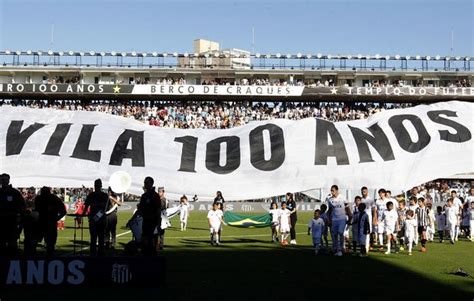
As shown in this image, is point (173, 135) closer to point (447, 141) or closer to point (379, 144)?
point (379, 144)

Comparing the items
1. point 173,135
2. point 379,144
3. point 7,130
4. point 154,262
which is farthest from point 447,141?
point 7,130

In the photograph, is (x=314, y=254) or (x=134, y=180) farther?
(x=314, y=254)

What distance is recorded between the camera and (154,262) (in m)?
12.5

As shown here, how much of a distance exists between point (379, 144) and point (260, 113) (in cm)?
4789

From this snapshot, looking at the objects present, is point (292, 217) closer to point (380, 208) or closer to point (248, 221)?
point (380, 208)

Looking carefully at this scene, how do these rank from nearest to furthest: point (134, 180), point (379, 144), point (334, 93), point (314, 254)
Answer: point (134, 180) → point (379, 144) → point (314, 254) → point (334, 93)

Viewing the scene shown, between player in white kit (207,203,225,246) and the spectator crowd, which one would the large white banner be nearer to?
player in white kit (207,203,225,246)

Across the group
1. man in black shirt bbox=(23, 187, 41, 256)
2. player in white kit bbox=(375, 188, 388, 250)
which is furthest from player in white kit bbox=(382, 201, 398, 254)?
man in black shirt bbox=(23, 187, 41, 256)

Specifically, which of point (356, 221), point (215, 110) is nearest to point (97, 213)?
point (356, 221)

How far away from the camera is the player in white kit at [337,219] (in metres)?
19.1

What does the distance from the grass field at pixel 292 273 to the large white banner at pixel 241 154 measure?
1894 millimetres

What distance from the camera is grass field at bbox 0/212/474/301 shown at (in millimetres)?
11914

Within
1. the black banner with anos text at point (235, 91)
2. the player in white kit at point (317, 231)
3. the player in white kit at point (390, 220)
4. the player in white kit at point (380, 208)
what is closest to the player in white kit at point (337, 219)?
the player in white kit at point (317, 231)

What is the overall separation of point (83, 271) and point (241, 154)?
541 centimetres
